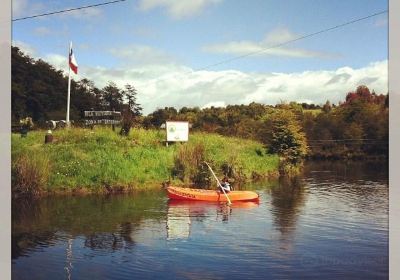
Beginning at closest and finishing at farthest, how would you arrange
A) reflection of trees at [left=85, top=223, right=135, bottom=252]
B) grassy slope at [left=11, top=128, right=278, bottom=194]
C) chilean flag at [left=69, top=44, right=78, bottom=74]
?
reflection of trees at [left=85, top=223, right=135, bottom=252]
chilean flag at [left=69, top=44, right=78, bottom=74]
grassy slope at [left=11, top=128, right=278, bottom=194]

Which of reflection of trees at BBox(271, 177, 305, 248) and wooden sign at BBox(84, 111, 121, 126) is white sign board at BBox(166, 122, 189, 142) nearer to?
wooden sign at BBox(84, 111, 121, 126)

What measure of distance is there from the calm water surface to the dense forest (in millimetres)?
551

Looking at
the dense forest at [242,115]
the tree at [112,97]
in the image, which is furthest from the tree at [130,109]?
the tree at [112,97]

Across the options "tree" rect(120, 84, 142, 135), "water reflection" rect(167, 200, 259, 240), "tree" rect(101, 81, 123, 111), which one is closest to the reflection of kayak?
"water reflection" rect(167, 200, 259, 240)

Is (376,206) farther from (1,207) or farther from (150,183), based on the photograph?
(1,207)

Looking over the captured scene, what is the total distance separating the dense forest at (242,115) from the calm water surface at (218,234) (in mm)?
551

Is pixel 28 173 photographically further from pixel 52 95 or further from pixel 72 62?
pixel 72 62

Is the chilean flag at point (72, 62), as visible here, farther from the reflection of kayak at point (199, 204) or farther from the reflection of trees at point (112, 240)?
the reflection of kayak at point (199, 204)

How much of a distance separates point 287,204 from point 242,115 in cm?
192

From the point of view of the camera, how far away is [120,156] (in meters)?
11.1

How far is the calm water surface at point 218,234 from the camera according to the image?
21.0ft

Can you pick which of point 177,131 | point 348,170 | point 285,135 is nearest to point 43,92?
point 177,131

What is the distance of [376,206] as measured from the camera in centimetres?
903

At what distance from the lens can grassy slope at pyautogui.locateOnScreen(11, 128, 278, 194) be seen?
Result: 10078mm
